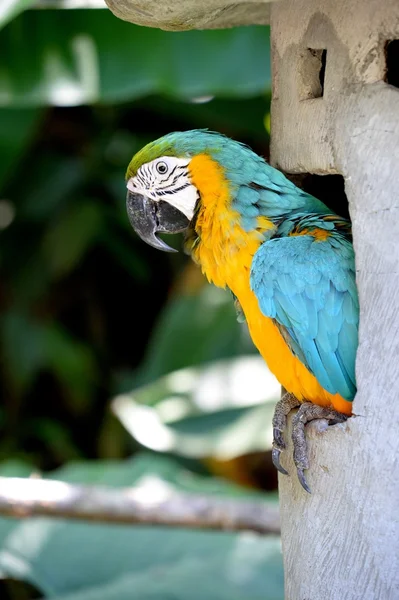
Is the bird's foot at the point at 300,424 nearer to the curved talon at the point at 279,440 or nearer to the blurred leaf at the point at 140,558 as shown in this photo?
the curved talon at the point at 279,440

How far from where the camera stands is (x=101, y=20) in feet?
8.41

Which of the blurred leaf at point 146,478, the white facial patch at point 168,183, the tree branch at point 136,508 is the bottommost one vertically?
the blurred leaf at point 146,478

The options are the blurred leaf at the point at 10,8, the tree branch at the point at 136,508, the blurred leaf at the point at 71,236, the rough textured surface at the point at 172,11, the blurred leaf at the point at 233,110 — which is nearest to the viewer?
the rough textured surface at the point at 172,11

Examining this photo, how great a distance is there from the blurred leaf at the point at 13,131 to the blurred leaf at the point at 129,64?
0.53 meters

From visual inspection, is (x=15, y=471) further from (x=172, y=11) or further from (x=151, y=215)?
(x=172, y=11)

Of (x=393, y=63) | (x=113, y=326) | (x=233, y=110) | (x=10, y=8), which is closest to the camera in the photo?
(x=393, y=63)

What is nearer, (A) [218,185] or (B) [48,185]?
(A) [218,185]

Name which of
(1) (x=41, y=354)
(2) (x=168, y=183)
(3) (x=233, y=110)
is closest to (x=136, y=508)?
(2) (x=168, y=183)

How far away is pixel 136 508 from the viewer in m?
2.12

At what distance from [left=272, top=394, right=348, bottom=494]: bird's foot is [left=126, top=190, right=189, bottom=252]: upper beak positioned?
1.12 feet

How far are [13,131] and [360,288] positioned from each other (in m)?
2.17

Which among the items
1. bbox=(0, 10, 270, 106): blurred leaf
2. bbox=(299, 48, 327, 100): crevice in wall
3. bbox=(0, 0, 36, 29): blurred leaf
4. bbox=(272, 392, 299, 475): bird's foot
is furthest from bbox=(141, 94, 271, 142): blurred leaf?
bbox=(272, 392, 299, 475): bird's foot

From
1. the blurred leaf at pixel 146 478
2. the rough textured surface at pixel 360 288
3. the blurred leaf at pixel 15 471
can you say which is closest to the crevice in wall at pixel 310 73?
the rough textured surface at pixel 360 288

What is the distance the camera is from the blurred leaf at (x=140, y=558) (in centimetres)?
215
